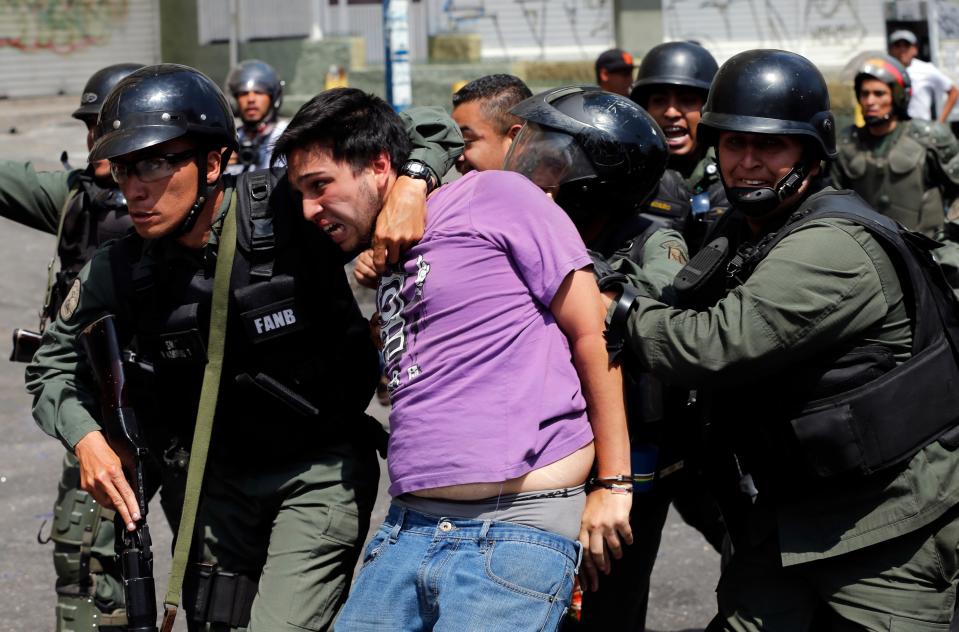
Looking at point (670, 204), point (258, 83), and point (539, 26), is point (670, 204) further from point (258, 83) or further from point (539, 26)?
point (539, 26)

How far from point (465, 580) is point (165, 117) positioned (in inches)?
56.1

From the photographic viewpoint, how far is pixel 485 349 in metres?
2.71

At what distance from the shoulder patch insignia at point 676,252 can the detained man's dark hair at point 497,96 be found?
1.01 metres

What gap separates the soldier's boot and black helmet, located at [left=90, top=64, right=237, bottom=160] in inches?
60.3

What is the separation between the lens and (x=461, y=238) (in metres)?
2.80

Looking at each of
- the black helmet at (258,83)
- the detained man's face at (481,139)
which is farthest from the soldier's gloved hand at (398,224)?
the black helmet at (258,83)

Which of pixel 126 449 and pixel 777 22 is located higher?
pixel 777 22

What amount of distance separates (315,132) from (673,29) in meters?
14.6

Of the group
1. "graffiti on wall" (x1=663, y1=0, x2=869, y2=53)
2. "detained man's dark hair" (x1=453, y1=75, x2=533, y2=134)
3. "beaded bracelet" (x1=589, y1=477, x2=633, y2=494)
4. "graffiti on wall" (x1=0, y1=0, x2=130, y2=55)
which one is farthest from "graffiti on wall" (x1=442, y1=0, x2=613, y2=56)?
"beaded bracelet" (x1=589, y1=477, x2=633, y2=494)

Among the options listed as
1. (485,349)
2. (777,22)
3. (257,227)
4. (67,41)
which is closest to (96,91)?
(257,227)

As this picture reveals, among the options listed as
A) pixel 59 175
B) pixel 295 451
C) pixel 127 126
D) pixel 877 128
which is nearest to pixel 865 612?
pixel 295 451

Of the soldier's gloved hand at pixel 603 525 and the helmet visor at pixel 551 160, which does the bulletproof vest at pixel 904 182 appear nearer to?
the helmet visor at pixel 551 160

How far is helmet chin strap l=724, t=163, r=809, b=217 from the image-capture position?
120 inches

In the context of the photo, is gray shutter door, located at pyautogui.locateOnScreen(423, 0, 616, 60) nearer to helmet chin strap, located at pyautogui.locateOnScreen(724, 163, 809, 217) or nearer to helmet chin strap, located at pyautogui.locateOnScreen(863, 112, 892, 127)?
helmet chin strap, located at pyautogui.locateOnScreen(863, 112, 892, 127)
